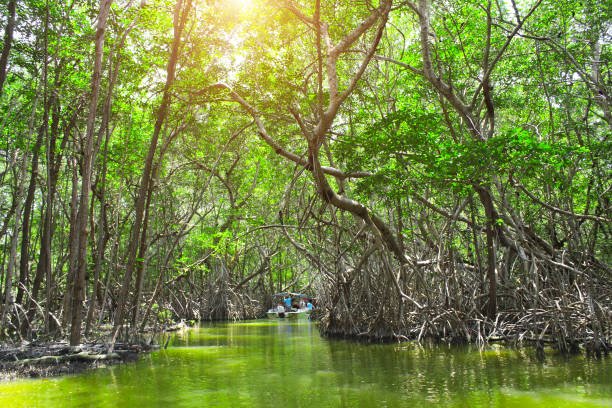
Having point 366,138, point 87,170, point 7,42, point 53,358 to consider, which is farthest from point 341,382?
point 7,42

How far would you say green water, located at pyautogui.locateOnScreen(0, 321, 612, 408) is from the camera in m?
4.44

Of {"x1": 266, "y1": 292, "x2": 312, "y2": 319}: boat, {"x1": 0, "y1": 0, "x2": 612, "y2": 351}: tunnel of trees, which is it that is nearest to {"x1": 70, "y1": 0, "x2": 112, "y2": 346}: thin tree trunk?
{"x1": 0, "y1": 0, "x2": 612, "y2": 351}: tunnel of trees

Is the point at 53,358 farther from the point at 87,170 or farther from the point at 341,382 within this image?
the point at 341,382

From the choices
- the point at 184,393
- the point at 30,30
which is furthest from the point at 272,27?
the point at 184,393

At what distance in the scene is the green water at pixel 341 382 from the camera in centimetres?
444

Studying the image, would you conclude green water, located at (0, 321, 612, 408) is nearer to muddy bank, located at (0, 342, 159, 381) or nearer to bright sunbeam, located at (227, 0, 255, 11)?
muddy bank, located at (0, 342, 159, 381)

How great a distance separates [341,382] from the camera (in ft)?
17.6

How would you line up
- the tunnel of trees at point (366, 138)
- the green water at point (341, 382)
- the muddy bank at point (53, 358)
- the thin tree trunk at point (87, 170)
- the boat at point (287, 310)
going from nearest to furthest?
the green water at point (341, 382) < the muddy bank at point (53, 358) < the thin tree trunk at point (87, 170) < the tunnel of trees at point (366, 138) < the boat at point (287, 310)

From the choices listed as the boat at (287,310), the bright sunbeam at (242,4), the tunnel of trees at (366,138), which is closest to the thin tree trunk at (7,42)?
the tunnel of trees at (366,138)

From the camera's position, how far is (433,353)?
7.25 metres

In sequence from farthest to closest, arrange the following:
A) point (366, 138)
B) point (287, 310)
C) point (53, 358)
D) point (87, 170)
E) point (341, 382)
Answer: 1. point (287, 310)
2. point (366, 138)
3. point (87, 170)
4. point (53, 358)
5. point (341, 382)

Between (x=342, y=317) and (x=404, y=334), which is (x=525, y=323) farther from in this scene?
(x=342, y=317)

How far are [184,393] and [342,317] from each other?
5709 millimetres

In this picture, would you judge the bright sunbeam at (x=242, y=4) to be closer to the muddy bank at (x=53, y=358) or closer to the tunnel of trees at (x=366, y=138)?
the tunnel of trees at (x=366, y=138)
